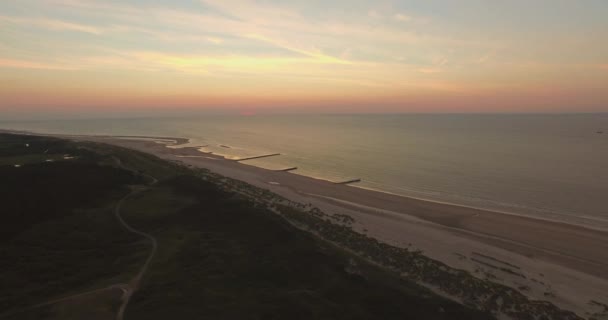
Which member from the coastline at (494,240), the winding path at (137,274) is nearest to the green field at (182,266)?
the winding path at (137,274)

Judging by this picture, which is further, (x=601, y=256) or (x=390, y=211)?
(x=390, y=211)

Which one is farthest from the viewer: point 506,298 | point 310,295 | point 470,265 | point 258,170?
point 258,170

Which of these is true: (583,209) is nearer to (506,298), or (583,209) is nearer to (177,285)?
(506,298)

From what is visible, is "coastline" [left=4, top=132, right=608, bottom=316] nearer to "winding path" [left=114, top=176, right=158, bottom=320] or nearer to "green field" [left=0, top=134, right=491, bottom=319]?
"green field" [left=0, top=134, right=491, bottom=319]

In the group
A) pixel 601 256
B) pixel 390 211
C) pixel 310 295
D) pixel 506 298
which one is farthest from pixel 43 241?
pixel 601 256

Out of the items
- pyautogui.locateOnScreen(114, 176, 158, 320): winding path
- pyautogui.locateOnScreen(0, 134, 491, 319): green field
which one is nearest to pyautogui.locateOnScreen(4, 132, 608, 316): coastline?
pyautogui.locateOnScreen(0, 134, 491, 319): green field

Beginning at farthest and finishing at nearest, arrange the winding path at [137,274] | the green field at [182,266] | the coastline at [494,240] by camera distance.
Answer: the coastline at [494,240] → the green field at [182,266] → the winding path at [137,274]

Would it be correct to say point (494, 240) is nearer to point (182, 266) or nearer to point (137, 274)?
point (182, 266)

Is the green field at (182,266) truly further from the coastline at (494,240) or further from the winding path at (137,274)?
the coastline at (494,240)
